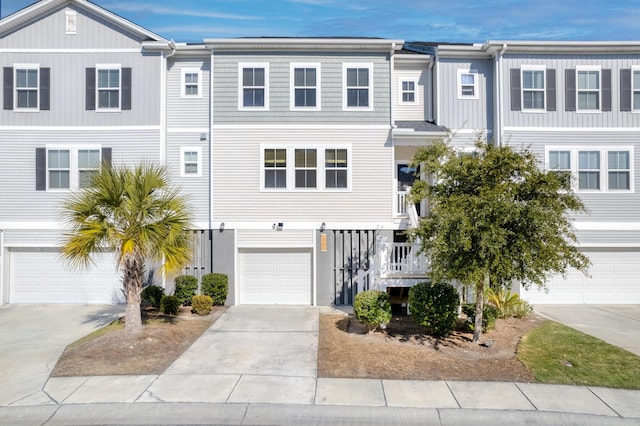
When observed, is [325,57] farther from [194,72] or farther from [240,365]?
[240,365]

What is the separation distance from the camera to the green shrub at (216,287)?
571 inches

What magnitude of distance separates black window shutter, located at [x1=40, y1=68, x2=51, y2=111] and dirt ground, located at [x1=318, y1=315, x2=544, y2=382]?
1263 cm

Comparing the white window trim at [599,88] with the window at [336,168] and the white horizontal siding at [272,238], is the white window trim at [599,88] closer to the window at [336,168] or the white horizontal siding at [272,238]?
the window at [336,168]

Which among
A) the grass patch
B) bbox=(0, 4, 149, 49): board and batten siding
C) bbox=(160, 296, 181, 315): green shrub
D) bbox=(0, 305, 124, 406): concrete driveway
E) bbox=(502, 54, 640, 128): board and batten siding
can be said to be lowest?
bbox=(0, 305, 124, 406): concrete driveway

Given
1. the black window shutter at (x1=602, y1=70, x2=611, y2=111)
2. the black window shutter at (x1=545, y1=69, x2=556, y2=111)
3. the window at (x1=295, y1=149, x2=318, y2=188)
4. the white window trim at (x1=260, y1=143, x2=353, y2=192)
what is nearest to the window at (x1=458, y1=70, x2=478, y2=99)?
the black window shutter at (x1=545, y1=69, x2=556, y2=111)

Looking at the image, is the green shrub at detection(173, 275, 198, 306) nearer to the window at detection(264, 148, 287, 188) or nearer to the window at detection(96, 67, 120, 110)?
the window at detection(264, 148, 287, 188)

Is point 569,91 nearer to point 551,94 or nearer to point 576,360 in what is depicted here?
point 551,94

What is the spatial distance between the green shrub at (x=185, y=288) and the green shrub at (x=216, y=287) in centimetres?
39

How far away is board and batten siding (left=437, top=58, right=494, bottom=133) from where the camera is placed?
15906mm

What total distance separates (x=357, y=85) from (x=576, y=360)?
10.7m

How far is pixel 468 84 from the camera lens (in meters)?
16.0

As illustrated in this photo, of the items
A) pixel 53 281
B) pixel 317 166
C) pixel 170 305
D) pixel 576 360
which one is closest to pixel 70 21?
pixel 53 281

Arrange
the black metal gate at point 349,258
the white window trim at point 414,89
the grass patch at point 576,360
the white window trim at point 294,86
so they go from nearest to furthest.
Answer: the grass patch at point 576,360 → the black metal gate at point 349,258 → the white window trim at point 294,86 → the white window trim at point 414,89

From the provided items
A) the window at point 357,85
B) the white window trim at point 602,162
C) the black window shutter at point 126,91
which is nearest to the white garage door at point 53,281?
the black window shutter at point 126,91
